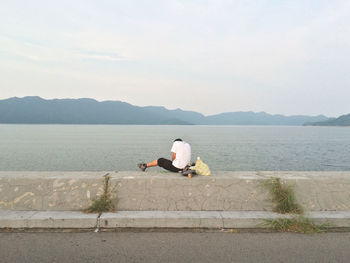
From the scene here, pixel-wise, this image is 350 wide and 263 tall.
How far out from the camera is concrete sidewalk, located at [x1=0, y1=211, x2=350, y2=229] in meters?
4.46

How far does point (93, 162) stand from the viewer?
34.6m

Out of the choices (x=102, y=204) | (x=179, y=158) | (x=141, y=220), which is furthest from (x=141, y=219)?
(x=179, y=158)

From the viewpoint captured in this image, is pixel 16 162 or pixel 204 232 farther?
pixel 16 162

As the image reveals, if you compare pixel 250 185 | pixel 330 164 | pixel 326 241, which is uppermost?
pixel 250 185

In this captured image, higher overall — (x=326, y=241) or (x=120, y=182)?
(x=120, y=182)

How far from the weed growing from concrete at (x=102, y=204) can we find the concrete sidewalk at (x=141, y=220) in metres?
0.17

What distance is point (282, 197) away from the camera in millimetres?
5121

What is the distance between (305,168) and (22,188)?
34091 mm

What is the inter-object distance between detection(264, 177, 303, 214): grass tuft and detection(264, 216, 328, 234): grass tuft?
1.03ft

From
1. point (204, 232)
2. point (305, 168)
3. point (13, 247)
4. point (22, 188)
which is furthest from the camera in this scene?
point (305, 168)

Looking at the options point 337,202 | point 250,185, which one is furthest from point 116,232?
point 337,202

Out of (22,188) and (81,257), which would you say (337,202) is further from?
(22,188)

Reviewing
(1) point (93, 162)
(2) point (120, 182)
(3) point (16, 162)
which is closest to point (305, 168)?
(1) point (93, 162)

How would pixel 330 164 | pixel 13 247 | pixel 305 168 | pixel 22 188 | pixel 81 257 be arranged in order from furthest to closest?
pixel 330 164 < pixel 305 168 < pixel 22 188 < pixel 13 247 < pixel 81 257
